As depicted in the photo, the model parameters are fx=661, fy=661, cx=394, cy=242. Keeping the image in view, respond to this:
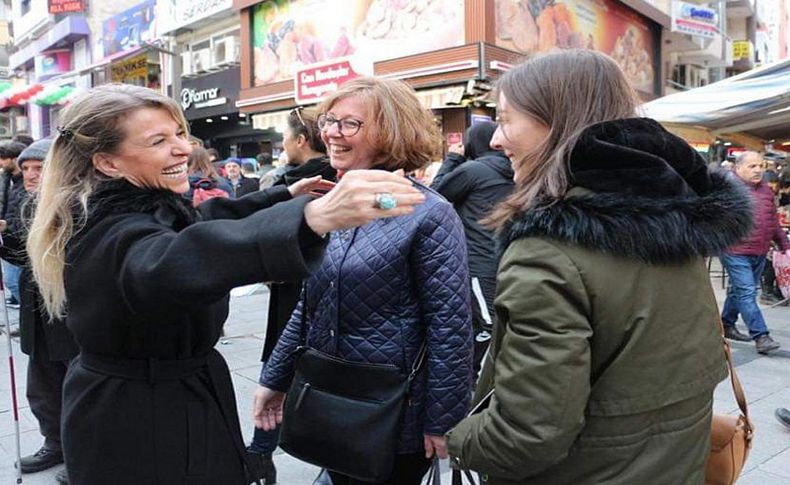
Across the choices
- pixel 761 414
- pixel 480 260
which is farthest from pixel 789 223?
pixel 480 260

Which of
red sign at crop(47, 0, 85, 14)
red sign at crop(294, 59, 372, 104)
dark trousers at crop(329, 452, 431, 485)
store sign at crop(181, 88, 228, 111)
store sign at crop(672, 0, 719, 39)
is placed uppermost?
red sign at crop(47, 0, 85, 14)

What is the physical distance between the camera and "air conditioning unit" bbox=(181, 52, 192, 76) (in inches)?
867

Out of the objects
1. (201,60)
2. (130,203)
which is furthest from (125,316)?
(201,60)

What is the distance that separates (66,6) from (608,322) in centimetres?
3035

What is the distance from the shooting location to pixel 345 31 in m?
15.7

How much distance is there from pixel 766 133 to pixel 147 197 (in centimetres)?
756

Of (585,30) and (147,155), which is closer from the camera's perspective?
(147,155)

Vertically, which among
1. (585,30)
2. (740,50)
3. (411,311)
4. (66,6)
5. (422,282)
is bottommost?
(411,311)

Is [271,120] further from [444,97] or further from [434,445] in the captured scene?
[434,445]

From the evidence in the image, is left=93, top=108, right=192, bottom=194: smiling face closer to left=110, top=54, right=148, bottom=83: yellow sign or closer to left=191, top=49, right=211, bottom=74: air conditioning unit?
left=110, top=54, right=148, bottom=83: yellow sign

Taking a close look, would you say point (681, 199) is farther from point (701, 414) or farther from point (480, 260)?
point (480, 260)

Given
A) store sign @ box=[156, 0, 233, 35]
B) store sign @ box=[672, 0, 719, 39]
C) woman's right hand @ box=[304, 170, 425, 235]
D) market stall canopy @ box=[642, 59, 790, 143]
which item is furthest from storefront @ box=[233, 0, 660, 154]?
woman's right hand @ box=[304, 170, 425, 235]

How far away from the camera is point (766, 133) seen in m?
7.44

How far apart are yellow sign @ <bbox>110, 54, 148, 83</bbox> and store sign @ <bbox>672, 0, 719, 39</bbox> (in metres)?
15.5
